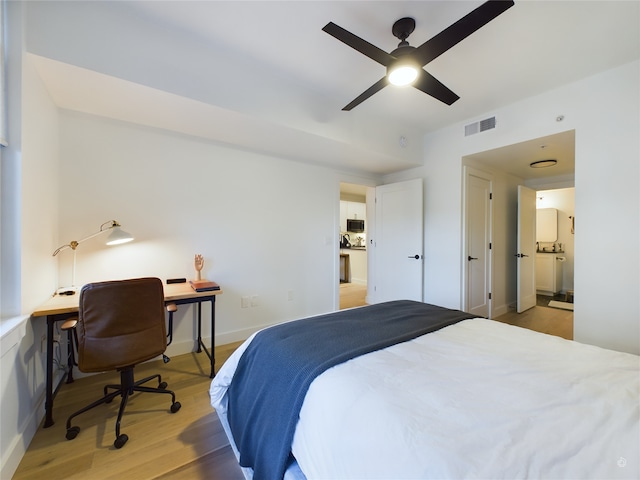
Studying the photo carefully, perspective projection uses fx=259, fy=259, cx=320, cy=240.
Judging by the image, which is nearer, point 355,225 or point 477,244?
point 477,244

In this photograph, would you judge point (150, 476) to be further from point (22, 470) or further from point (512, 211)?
point (512, 211)

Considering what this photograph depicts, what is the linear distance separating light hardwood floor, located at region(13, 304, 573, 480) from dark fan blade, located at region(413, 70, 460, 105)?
269 centimetres

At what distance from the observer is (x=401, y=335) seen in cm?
145

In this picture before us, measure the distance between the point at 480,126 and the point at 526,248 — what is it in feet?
7.95

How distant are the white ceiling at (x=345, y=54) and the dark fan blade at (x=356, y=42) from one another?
33 cm

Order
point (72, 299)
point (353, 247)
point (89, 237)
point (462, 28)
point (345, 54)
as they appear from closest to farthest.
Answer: point (462, 28) → point (72, 299) → point (345, 54) → point (89, 237) → point (353, 247)

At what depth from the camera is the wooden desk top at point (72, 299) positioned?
167cm

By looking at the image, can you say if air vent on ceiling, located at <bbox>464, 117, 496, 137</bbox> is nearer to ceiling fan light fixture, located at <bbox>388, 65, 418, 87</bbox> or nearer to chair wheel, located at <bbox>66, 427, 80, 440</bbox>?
ceiling fan light fixture, located at <bbox>388, 65, 418, 87</bbox>

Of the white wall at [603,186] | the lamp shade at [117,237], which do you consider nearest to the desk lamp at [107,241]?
the lamp shade at [117,237]

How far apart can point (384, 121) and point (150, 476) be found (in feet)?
12.1

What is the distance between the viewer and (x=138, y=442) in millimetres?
1579

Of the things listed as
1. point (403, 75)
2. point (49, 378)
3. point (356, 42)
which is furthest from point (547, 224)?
point (49, 378)

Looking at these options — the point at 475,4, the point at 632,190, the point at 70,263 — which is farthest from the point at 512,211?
the point at 70,263

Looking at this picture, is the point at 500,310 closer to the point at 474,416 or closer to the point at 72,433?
the point at 474,416
